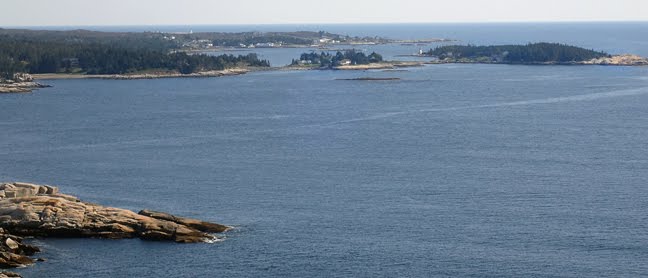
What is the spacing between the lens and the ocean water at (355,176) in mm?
38469

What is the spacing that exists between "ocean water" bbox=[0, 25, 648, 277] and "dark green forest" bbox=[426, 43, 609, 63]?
5301 cm

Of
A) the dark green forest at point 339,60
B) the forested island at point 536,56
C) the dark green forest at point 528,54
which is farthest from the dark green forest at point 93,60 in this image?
the dark green forest at point 528,54

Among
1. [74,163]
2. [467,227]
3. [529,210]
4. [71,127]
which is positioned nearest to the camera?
[467,227]

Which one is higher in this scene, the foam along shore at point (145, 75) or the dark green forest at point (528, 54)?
the dark green forest at point (528, 54)

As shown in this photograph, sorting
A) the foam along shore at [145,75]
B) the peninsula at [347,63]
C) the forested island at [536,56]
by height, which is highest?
the forested island at [536,56]

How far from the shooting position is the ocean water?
38.5 meters

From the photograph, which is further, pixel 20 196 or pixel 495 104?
pixel 495 104

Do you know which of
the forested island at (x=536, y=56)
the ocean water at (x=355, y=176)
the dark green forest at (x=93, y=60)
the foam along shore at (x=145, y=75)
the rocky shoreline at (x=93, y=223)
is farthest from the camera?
the forested island at (x=536, y=56)

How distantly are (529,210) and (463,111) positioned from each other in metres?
43.0

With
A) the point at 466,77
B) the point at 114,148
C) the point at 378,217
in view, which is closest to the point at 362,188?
the point at 378,217

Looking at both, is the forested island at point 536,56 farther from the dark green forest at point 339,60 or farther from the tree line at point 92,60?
the tree line at point 92,60

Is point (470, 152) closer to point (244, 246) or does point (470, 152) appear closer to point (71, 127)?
point (244, 246)

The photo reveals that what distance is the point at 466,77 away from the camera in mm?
128750

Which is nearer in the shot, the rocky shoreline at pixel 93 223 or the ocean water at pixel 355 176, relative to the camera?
the ocean water at pixel 355 176
